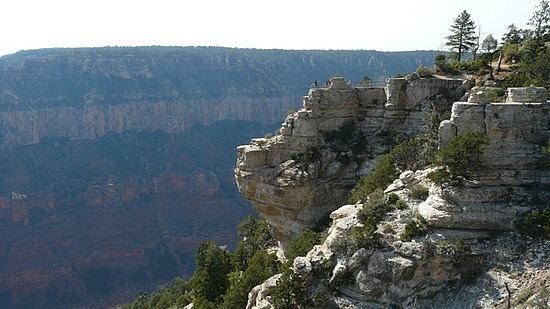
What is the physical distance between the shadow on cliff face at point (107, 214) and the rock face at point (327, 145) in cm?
5945

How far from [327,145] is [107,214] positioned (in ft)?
274

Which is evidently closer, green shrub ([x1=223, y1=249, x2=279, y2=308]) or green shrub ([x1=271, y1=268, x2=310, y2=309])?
green shrub ([x1=271, y1=268, x2=310, y2=309])

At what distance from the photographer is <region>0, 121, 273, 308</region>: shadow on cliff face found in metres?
96.2

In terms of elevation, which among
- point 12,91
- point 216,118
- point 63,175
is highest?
point 12,91

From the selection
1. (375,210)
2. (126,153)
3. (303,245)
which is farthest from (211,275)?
(126,153)

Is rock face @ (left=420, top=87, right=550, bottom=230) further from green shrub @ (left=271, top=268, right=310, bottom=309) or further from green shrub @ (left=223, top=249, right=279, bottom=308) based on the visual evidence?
green shrub @ (left=223, top=249, right=279, bottom=308)

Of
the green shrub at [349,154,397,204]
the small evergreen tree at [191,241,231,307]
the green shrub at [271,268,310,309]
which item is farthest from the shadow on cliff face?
the green shrub at [271,268,310,309]

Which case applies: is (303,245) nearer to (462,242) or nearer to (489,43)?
(462,242)

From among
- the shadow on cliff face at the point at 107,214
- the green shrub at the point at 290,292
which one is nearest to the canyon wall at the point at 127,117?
the shadow on cliff face at the point at 107,214

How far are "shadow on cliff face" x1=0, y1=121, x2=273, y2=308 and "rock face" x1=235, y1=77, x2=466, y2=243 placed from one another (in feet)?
195

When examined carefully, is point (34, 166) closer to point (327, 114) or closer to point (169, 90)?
point (169, 90)

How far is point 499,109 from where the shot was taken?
91.1 ft

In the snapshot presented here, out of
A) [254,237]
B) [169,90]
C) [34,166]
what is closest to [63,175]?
[34,166]

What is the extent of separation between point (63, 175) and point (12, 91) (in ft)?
102
